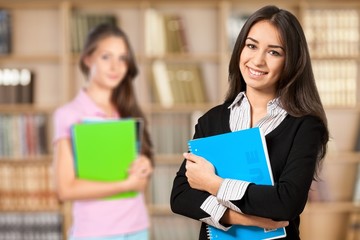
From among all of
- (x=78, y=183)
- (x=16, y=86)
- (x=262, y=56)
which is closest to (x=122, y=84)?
(x=78, y=183)

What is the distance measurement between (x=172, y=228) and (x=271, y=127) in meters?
3.85

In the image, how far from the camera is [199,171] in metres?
1.28

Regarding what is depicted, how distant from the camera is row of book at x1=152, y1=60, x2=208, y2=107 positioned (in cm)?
488

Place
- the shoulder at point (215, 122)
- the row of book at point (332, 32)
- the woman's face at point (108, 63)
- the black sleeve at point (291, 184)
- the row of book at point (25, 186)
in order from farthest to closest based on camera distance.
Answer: the row of book at point (332, 32)
the row of book at point (25, 186)
the woman's face at point (108, 63)
the shoulder at point (215, 122)
the black sleeve at point (291, 184)

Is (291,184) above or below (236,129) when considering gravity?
below

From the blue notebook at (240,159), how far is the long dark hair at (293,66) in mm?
113

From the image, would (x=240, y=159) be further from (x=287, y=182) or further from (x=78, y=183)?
(x=78, y=183)

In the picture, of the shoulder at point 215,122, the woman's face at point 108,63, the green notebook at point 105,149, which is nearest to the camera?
the shoulder at point 215,122

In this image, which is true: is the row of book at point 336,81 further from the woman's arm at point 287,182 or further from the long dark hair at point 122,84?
the woman's arm at point 287,182

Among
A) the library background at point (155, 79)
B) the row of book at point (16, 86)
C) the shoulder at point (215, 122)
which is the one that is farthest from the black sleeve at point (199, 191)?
the row of book at point (16, 86)

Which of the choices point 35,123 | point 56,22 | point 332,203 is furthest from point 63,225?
point 332,203

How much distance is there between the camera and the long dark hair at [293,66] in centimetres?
124

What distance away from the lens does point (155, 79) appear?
4895 mm

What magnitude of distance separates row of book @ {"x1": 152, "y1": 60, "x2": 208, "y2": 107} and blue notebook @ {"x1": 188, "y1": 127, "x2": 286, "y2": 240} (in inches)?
141
